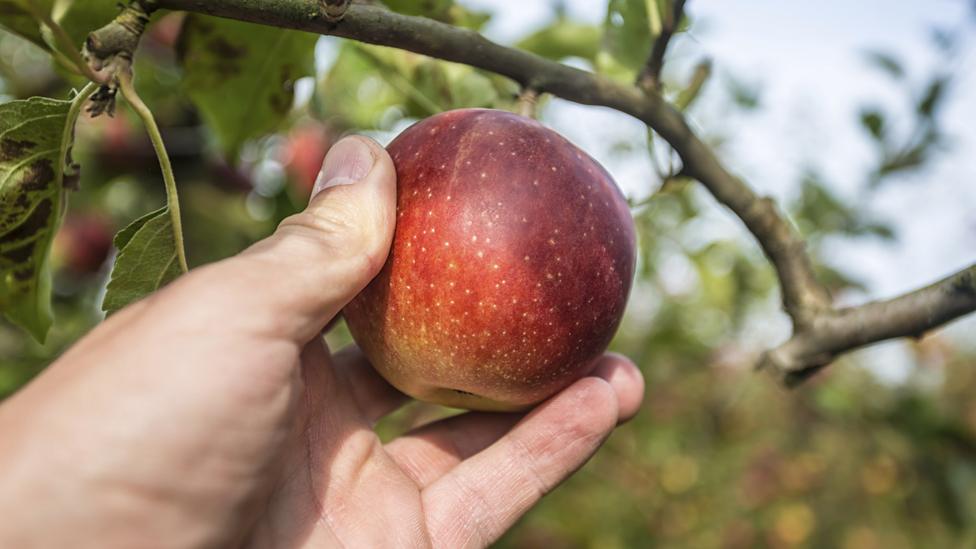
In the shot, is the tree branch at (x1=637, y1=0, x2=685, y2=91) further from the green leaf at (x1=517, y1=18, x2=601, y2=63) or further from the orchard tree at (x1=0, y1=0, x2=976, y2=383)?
the green leaf at (x1=517, y1=18, x2=601, y2=63)

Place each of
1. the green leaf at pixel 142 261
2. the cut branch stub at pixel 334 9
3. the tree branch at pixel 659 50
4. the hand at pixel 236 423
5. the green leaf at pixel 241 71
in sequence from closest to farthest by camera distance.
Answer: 1. the hand at pixel 236 423
2. the cut branch stub at pixel 334 9
3. the green leaf at pixel 142 261
4. the tree branch at pixel 659 50
5. the green leaf at pixel 241 71

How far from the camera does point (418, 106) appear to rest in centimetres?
145

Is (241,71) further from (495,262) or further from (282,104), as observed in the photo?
(495,262)

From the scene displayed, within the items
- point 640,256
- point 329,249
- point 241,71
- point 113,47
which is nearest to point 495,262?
point 329,249

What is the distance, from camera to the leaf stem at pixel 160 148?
2.60ft

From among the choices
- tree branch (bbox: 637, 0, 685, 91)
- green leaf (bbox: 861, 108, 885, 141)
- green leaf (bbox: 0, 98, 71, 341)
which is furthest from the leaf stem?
green leaf (bbox: 861, 108, 885, 141)

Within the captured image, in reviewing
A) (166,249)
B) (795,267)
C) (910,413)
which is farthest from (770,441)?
(166,249)

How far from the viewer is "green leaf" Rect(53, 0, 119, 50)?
92 centimetres

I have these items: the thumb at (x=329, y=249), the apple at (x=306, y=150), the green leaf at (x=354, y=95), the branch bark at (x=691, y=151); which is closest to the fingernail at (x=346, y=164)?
the thumb at (x=329, y=249)

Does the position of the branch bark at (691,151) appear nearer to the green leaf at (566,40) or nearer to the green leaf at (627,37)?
the green leaf at (627,37)

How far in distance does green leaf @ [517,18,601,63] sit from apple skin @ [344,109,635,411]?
57cm

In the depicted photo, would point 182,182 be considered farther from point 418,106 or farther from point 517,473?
point 517,473

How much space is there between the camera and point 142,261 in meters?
0.90

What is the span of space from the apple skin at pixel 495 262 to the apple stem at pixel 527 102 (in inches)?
1.2
